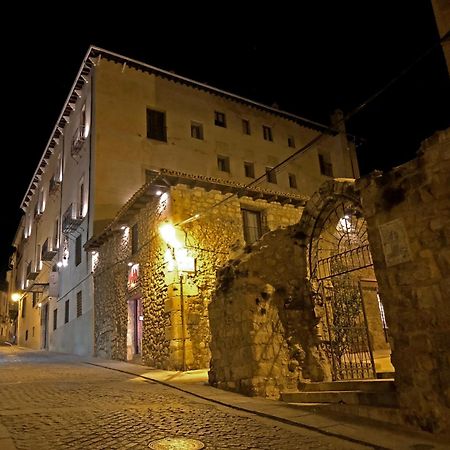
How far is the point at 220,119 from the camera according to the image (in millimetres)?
24438

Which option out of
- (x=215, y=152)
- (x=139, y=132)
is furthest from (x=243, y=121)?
(x=139, y=132)

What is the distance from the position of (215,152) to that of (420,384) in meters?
19.3

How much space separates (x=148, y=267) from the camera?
1455 centimetres

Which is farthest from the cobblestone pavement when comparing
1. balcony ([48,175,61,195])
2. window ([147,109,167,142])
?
balcony ([48,175,61,195])

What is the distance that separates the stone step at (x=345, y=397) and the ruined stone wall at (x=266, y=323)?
0.63 metres

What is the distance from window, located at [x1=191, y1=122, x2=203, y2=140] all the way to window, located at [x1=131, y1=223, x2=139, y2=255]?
8.65m

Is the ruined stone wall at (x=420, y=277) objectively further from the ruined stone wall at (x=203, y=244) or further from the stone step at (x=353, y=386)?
the ruined stone wall at (x=203, y=244)

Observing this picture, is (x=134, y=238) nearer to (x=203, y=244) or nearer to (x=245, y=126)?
(x=203, y=244)

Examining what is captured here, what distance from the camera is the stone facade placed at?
12844mm

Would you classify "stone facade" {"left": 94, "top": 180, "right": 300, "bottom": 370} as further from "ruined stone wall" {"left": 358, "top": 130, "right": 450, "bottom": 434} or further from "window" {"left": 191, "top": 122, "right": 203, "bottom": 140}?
"window" {"left": 191, "top": 122, "right": 203, "bottom": 140}

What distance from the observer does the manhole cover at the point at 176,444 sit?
4664 millimetres

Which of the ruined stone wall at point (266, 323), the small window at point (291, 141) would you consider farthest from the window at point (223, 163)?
the ruined stone wall at point (266, 323)

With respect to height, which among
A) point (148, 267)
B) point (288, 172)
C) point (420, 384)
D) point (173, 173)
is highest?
point (288, 172)

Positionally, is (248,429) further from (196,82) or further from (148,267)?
(196,82)
